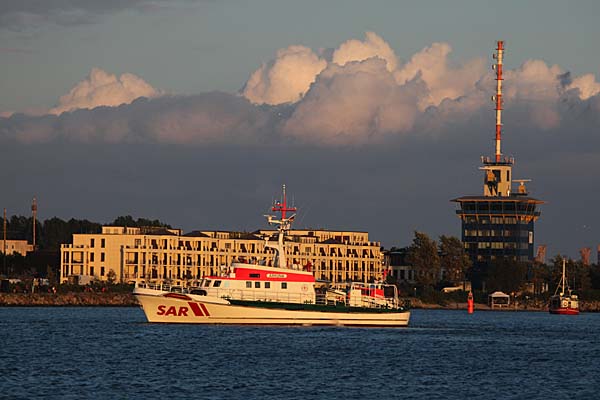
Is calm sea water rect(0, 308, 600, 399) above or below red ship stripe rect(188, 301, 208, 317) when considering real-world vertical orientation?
below

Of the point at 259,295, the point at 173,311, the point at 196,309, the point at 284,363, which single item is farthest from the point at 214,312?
the point at 284,363

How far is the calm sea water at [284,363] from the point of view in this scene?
69.2 meters

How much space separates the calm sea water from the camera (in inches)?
2726

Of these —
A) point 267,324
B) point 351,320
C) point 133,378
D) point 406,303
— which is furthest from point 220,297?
point 133,378

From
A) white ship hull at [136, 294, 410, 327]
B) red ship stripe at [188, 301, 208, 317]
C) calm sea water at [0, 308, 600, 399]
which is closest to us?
calm sea water at [0, 308, 600, 399]

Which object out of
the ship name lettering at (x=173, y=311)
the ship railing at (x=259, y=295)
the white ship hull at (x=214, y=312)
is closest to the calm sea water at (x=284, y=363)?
the white ship hull at (x=214, y=312)

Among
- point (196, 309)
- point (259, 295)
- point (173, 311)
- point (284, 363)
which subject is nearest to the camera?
point (284, 363)

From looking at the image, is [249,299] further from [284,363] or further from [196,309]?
[284,363]

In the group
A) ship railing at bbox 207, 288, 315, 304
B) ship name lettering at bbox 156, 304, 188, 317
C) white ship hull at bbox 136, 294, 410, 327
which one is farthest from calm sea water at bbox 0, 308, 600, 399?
ship railing at bbox 207, 288, 315, 304

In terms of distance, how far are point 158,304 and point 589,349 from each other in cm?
3792

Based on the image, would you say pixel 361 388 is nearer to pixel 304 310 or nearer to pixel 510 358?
pixel 510 358

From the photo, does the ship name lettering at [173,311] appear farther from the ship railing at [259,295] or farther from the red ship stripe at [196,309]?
the ship railing at [259,295]

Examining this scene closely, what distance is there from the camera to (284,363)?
83438 millimetres

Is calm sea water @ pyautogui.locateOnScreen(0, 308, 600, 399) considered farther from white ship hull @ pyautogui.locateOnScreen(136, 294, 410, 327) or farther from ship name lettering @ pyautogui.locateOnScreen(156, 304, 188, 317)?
ship name lettering @ pyautogui.locateOnScreen(156, 304, 188, 317)
